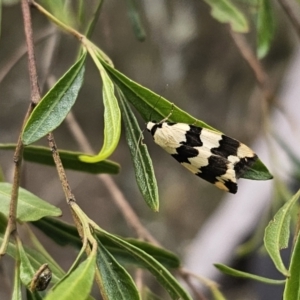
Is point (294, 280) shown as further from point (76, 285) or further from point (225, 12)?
point (225, 12)

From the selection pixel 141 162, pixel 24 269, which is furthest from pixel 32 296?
pixel 141 162

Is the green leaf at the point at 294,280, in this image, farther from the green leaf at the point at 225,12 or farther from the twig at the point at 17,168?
the green leaf at the point at 225,12

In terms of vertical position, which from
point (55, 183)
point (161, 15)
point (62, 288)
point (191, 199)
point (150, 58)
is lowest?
point (55, 183)

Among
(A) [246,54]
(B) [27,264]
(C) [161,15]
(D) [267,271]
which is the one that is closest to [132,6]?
(A) [246,54]

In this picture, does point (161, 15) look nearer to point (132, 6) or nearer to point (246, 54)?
point (246, 54)

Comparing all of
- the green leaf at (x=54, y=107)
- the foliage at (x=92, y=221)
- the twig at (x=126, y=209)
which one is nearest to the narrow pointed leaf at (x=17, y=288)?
the foliage at (x=92, y=221)
